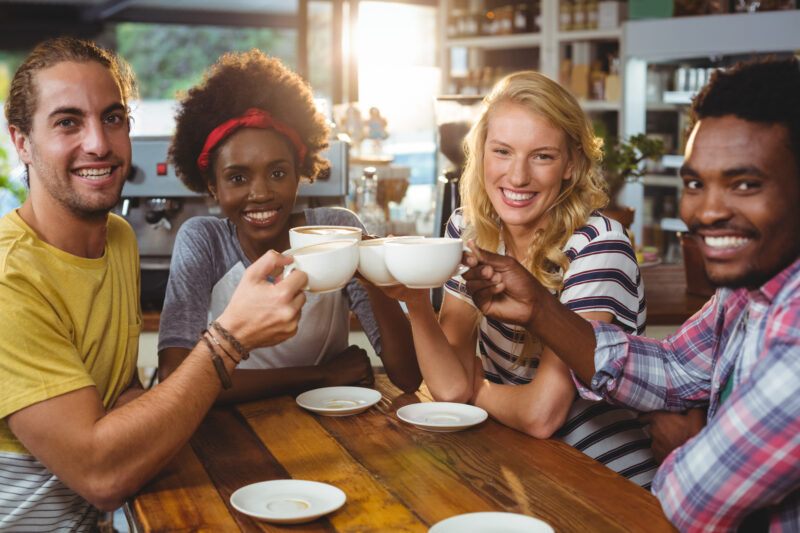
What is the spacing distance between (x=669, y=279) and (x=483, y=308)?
1.62 metres

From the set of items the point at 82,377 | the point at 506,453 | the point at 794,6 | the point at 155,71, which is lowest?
the point at 506,453

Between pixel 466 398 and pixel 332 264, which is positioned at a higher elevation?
pixel 332 264

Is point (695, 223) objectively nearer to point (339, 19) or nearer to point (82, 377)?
point (82, 377)

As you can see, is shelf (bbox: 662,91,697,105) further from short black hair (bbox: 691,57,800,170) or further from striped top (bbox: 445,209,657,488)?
short black hair (bbox: 691,57,800,170)

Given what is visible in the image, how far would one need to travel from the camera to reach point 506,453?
1.45 metres

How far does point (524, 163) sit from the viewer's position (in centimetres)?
183

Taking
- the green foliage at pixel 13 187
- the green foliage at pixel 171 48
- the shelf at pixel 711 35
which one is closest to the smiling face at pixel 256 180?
the green foliage at pixel 13 187

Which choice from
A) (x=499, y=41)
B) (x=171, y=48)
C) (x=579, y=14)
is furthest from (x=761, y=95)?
(x=171, y=48)

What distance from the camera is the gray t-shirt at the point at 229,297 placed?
1.95 meters

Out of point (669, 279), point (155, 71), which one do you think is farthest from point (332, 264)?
point (155, 71)

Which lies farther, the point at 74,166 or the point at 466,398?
the point at 466,398

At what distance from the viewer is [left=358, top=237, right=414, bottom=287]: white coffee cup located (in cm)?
139

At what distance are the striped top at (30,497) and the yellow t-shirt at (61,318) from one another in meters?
0.04

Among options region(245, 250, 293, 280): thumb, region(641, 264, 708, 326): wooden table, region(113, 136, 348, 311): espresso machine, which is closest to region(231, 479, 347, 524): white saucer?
region(245, 250, 293, 280): thumb
